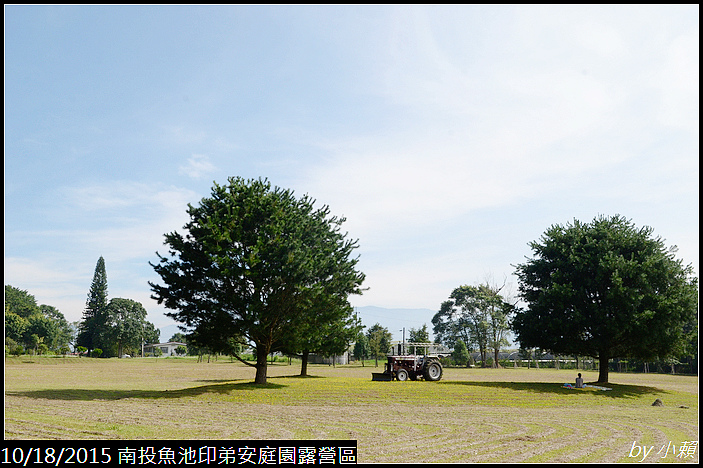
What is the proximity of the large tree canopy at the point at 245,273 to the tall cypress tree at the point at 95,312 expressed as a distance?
95.9m

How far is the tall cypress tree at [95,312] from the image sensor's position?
11603cm

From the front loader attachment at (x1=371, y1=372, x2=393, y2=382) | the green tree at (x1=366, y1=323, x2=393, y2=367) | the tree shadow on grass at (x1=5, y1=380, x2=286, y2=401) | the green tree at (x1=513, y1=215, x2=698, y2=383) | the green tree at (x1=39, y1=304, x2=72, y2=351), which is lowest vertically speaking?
the green tree at (x1=39, y1=304, x2=72, y2=351)

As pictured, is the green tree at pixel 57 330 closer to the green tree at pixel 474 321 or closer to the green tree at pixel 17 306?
the green tree at pixel 17 306

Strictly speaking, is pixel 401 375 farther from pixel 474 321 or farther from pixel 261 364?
pixel 474 321

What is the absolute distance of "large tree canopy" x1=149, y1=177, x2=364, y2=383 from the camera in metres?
27.7

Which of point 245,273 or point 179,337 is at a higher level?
point 245,273

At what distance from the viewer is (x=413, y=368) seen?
113 feet

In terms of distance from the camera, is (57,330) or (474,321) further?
(57,330)

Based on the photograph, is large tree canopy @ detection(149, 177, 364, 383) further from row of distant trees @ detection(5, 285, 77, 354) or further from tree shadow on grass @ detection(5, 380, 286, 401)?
row of distant trees @ detection(5, 285, 77, 354)

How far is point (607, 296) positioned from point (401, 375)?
12852 millimetres

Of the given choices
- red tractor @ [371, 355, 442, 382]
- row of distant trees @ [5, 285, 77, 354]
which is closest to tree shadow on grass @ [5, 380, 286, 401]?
red tractor @ [371, 355, 442, 382]

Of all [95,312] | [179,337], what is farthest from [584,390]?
[95,312]

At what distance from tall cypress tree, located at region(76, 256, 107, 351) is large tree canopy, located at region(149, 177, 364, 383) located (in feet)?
315

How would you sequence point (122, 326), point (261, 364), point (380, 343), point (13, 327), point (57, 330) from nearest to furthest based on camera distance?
point (261, 364) → point (380, 343) → point (13, 327) → point (122, 326) → point (57, 330)
